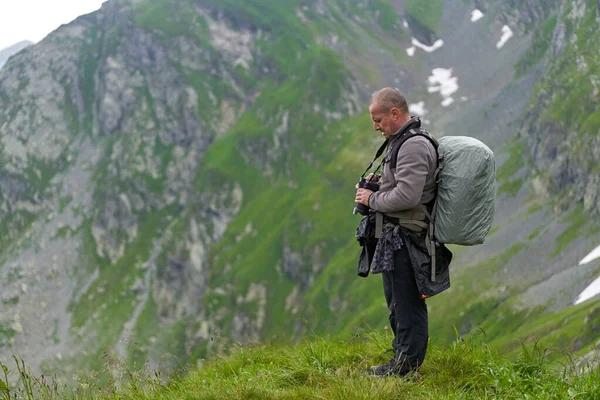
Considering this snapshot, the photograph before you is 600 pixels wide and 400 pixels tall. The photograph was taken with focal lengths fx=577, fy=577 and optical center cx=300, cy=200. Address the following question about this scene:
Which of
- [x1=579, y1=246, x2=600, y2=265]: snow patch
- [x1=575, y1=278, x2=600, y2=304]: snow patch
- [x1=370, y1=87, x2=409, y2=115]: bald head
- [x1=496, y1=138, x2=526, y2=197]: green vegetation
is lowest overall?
[x1=496, y1=138, x2=526, y2=197]: green vegetation

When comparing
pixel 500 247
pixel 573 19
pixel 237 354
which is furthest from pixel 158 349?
pixel 237 354

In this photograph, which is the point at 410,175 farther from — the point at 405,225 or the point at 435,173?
the point at 405,225

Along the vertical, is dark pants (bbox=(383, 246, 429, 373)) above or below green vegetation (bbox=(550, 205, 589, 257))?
above

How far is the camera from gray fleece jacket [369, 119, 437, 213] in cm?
863

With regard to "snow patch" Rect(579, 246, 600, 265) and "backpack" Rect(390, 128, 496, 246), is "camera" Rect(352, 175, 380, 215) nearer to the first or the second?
"backpack" Rect(390, 128, 496, 246)

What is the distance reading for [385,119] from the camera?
30.4 feet

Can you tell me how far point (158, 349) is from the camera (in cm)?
19138

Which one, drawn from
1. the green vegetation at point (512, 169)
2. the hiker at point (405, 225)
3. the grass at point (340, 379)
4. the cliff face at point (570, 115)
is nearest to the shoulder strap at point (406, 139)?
the hiker at point (405, 225)

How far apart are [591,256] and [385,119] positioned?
344 feet

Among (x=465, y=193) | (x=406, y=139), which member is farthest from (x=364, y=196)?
(x=465, y=193)

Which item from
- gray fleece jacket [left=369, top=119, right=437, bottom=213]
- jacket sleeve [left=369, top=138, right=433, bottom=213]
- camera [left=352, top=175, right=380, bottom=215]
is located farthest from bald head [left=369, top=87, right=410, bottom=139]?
camera [left=352, top=175, right=380, bottom=215]

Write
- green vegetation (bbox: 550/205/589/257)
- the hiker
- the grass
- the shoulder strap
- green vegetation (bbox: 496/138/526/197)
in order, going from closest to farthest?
the grass, the hiker, the shoulder strap, green vegetation (bbox: 550/205/589/257), green vegetation (bbox: 496/138/526/197)

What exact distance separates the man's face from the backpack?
1.00m

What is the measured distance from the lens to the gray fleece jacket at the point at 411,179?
863cm
